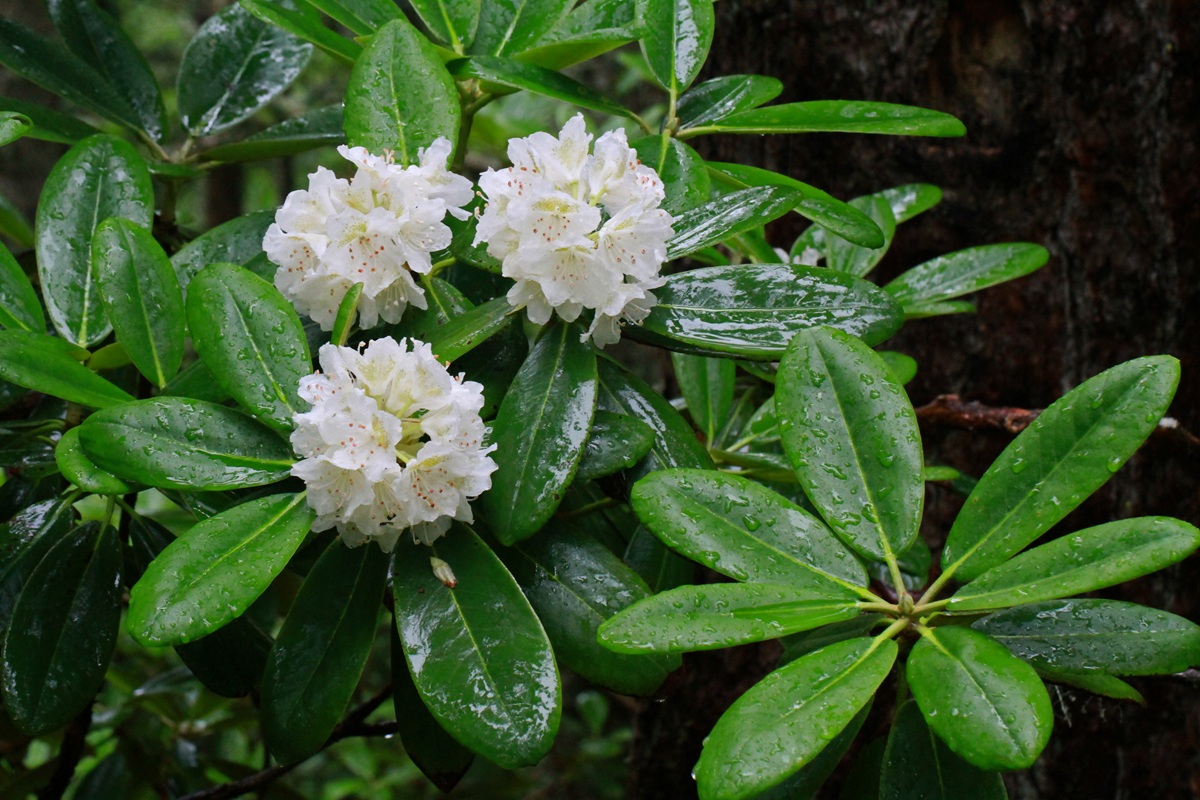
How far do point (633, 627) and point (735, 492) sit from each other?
18 cm

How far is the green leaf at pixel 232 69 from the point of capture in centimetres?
147

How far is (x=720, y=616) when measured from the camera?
0.76 meters

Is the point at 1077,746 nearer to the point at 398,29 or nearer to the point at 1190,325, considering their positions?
the point at 1190,325

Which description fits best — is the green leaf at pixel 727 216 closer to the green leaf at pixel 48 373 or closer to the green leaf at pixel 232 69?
the green leaf at pixel 48 373

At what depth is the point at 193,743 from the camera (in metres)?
1.97

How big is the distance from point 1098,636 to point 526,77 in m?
0.78

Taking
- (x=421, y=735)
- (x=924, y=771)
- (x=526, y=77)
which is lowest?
(x=421, y=735)

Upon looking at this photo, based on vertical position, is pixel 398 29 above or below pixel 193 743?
above

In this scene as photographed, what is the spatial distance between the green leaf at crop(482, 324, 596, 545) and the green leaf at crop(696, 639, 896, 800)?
9.7 inches

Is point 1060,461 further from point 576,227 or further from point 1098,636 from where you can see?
point 576,227

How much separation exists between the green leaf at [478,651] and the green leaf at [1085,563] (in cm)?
35

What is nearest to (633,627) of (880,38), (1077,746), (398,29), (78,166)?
(398,29)

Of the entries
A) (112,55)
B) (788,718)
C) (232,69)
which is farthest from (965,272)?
(112,55)

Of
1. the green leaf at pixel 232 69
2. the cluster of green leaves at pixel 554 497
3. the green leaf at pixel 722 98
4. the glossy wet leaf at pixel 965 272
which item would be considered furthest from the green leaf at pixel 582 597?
the green leaf at pixel 232 69
